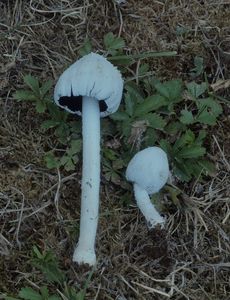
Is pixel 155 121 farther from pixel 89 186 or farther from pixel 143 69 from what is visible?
pixel 89 186

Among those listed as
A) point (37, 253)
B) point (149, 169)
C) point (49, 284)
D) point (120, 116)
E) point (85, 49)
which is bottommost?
point (49, 284)

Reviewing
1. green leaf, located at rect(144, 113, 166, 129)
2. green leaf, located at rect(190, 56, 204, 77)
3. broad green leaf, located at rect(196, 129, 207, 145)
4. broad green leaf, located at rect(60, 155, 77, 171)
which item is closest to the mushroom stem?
broad green leaf, located at rect(60, 155, 77, 171)

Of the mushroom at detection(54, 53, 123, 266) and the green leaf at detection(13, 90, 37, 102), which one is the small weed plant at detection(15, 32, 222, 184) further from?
the mushroom at detection(54, 53, 123, 266)

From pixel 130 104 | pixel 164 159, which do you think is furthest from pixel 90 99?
pixel 164 159

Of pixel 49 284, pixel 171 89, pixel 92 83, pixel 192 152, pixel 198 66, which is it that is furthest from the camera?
pixel 198 66

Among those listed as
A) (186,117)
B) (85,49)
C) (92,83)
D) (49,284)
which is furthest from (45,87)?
(49,284)

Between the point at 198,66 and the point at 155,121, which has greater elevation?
the point at 198,66
